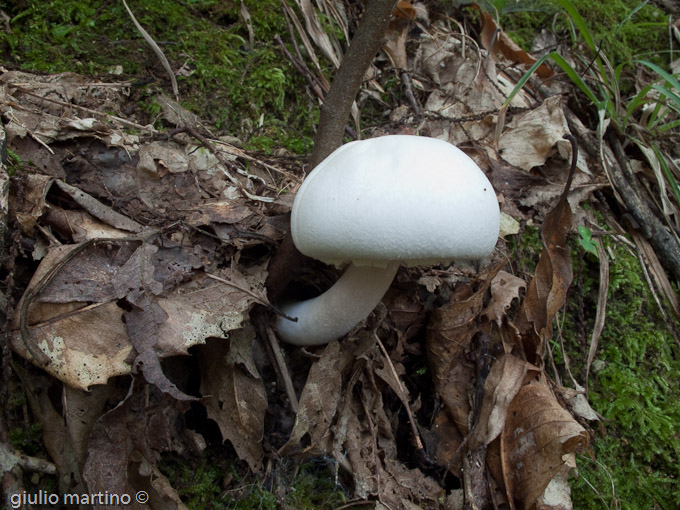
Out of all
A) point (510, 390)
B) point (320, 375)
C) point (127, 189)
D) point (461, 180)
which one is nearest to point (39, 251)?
point (127, 189)

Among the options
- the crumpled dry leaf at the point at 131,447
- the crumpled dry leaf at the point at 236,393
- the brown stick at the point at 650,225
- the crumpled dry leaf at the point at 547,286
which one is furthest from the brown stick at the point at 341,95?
the brown stick at the point at 650,225

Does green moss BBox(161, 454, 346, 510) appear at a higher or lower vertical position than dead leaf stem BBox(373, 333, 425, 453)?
lower

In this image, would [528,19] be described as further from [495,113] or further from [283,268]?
[283,268]

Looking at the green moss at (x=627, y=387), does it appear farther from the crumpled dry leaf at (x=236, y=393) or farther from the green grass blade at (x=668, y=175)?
the crumpled dry leaf at (x=236, y=393)

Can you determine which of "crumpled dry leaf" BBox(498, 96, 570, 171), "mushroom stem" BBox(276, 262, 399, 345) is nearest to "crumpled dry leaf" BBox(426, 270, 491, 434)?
"mushroom stem" BBox(276, 262, 399, 345)

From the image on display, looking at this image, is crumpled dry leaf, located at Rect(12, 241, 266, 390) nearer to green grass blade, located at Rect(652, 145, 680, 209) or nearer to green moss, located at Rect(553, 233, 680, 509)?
green moss, located at Rect(553, 233, 680, 509)
